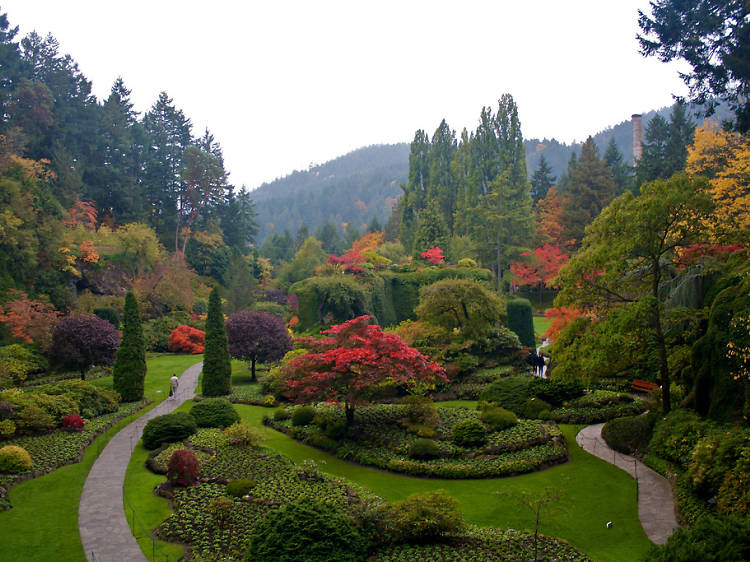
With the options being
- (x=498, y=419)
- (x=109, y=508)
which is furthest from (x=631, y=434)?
(x=109, y=508)

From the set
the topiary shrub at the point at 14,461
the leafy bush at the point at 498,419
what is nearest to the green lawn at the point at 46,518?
the topiary shrub at the point at 14,461

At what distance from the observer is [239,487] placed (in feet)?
41.5

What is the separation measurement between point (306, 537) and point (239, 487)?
15.8 ft

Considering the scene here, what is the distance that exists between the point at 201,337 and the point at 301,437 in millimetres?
20354

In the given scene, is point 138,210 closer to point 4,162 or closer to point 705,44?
point 4,162

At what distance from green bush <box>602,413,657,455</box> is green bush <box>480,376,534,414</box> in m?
3.72

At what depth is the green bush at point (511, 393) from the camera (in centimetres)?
1920

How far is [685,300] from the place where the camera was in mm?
15969

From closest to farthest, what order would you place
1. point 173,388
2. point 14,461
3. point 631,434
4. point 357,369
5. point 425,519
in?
point 425,519, point 14,461, point 631,434, point 357,369, point 173,388

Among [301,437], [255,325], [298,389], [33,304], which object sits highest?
[33,304]

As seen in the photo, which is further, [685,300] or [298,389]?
[298,389]

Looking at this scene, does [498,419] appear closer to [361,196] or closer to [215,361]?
[215,361]

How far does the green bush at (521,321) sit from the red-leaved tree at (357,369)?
1398cm

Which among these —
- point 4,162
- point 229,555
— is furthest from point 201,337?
point 229,555
